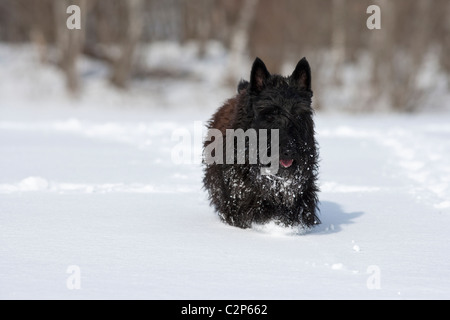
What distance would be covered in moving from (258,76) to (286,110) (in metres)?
0.38

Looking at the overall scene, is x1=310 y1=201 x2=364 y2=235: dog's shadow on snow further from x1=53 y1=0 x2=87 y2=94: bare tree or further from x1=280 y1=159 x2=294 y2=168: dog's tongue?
x1=53 y1=0 x2=87 y2=94: bare tree

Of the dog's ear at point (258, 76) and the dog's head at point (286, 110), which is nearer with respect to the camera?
the dog's head at point (286, 110)

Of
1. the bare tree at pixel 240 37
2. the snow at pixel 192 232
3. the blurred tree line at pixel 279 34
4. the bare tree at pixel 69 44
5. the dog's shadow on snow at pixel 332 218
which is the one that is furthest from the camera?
the bare tree at pixel 240 37

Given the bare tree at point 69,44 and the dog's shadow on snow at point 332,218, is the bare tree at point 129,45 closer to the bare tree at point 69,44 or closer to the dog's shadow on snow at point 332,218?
the bare tree at point 69,44

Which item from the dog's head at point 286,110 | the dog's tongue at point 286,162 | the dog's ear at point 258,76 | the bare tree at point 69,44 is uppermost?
the bare tree at point 69,44

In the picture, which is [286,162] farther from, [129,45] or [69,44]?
[129,45]

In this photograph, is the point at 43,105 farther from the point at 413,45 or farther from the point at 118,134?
the point at 413,45

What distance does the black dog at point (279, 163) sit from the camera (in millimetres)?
5410

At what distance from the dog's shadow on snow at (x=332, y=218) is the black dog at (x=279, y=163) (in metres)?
0.12

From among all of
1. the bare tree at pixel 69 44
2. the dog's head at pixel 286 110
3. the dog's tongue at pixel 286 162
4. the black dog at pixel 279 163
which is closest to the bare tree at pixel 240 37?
the bare tree at pixel 69 44
